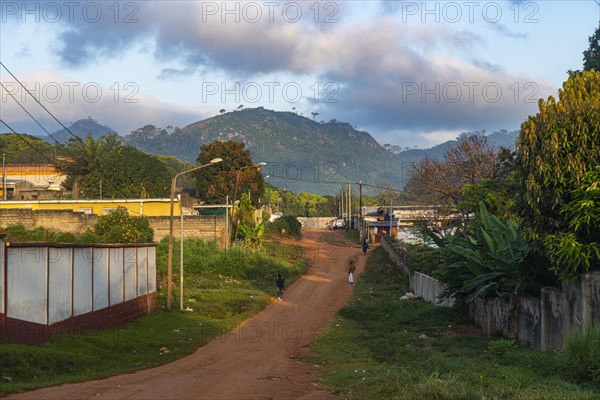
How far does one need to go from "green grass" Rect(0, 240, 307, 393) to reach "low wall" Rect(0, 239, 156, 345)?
1.90ft

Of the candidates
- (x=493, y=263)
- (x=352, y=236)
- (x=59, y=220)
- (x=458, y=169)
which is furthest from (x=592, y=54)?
(x=352, y=236)

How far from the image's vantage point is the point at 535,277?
21141 mm

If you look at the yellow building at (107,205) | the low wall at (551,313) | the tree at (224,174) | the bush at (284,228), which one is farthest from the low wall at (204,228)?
the low wall at (551,313)

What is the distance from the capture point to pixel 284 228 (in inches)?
3243

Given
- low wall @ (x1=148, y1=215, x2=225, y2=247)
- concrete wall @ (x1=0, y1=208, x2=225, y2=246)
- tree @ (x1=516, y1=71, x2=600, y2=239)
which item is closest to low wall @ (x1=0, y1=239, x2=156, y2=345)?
tree @ (x1=516, y1=71, x2=600, y2=239)

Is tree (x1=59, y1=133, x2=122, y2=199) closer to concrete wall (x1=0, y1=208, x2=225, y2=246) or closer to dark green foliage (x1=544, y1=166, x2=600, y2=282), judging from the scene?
concrete wall (x1=0, y1=208, x2=225, y2=246)

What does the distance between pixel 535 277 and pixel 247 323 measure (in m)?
14.2

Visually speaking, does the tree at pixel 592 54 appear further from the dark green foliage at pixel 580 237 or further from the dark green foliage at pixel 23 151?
the dark green foliage at pixel 23 151

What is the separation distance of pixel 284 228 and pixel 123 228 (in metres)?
38.1

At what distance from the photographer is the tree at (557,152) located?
60.1 feet

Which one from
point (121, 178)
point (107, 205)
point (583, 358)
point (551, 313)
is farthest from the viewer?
point (121, 178)

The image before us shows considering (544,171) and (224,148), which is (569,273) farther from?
(224,148)

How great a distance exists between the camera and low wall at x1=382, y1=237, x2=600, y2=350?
1619 cm

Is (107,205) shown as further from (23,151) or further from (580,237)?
(23,151)
